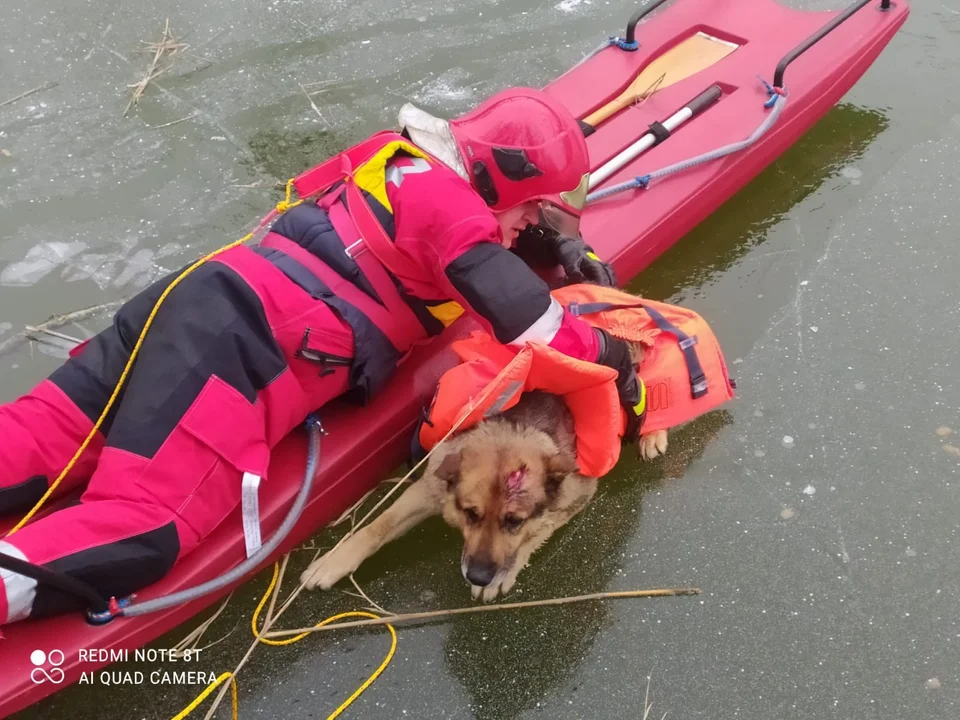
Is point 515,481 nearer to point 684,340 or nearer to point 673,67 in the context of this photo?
point 684,340

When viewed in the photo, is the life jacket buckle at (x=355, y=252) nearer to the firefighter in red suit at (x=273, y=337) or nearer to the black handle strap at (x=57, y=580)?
the firefighter in red suit at (x=273, y=337)

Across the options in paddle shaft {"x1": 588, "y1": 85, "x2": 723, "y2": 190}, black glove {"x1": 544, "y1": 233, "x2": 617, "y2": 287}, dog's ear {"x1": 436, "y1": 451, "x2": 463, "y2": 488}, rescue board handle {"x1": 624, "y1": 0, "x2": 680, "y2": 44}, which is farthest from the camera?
rescue board handle {"x1": 624, "y1": 0, "x2": 680, "y2": 44}

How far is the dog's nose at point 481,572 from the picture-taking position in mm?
1910

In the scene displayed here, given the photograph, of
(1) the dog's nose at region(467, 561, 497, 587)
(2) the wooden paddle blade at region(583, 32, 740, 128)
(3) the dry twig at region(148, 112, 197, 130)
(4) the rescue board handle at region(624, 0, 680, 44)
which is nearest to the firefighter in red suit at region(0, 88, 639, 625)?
(1) the dog's nose at region(467, 561, 497, 587)

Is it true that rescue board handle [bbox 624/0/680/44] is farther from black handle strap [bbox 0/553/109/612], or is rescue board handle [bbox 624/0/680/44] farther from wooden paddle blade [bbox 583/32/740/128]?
black handle strap [bbox 0/553/109/612]

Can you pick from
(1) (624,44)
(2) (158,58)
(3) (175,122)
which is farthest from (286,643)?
(2) (158,58)

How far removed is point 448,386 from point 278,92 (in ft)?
7.49

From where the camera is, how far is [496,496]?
192 centimetres

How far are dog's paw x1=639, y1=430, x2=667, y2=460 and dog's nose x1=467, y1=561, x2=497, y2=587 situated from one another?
776 mm

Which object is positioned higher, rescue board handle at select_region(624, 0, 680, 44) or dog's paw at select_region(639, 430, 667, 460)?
rescue board handle at select_region(624, 0, 680, 44)

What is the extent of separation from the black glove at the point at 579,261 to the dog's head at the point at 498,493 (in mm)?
719

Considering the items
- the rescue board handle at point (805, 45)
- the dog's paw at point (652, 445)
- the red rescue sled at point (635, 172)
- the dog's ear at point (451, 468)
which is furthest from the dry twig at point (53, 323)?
the rescue board handle at point (805, 45)

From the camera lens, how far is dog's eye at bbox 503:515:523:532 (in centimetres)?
195

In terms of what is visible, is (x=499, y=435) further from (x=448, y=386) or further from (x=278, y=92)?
(x=278, y=92)
